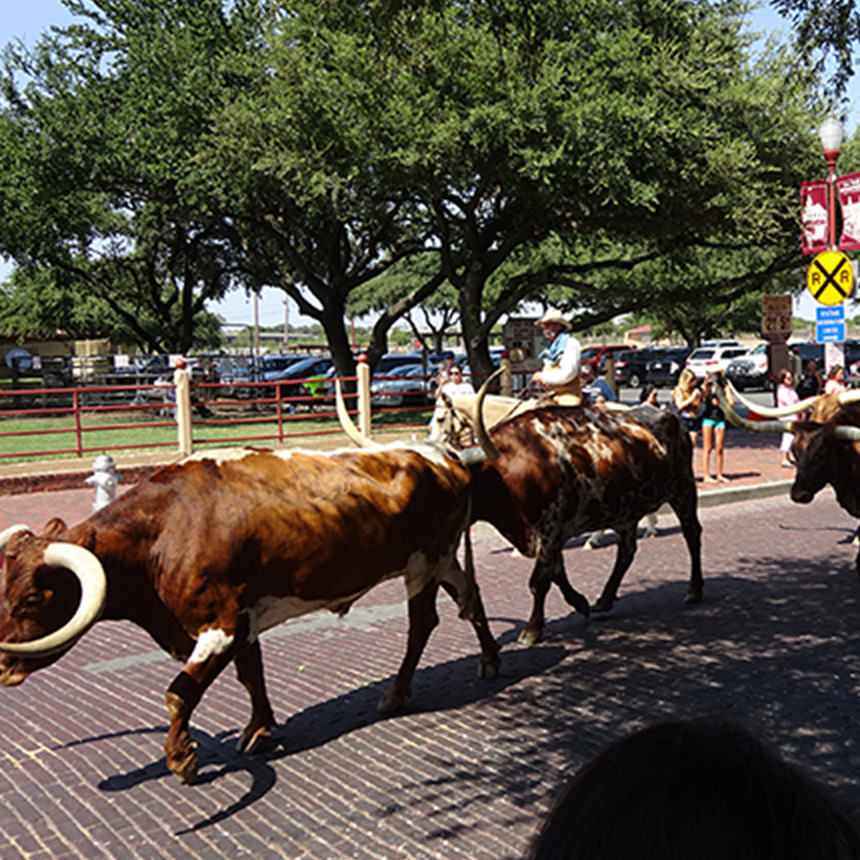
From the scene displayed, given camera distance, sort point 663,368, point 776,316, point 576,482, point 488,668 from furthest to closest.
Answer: point 663,368 → point 776,316 → point 576,482 → point 488,668

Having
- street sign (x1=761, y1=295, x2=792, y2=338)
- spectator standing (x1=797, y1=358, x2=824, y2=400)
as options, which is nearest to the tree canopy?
street sign (x1=761, y1=295, x2=792, y2=338)

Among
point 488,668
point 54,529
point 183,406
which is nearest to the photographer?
point 54,529

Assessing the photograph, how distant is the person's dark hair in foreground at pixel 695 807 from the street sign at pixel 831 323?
41.4 ft

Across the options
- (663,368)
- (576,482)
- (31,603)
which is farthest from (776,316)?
(663,368)

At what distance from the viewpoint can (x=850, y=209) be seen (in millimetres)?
12531

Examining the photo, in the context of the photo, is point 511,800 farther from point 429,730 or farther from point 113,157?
point 113,157

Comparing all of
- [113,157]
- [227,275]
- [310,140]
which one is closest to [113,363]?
[227,275]

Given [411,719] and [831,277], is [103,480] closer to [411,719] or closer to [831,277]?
[411,719]

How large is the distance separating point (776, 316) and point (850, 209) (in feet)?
26.4

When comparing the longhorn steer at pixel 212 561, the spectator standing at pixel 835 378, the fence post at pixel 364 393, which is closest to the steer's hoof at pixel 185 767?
the longhorn steer at pixel 212 561

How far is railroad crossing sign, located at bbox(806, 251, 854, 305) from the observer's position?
12469mm

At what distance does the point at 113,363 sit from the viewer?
34312mm

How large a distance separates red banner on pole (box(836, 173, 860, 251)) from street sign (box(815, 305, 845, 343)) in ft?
2.77

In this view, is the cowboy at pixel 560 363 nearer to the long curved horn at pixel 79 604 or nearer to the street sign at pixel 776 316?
the long curved horn at pixel 79 604
